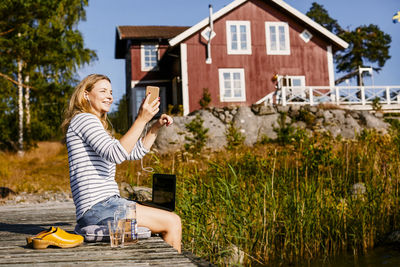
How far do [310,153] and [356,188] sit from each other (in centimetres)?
106

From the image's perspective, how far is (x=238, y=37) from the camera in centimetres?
1936

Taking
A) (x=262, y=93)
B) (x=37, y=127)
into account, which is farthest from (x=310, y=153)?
(x=37, y=127)

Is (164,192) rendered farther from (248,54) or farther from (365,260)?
(248,54)

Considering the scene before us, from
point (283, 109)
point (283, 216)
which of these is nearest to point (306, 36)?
point (283, 109)

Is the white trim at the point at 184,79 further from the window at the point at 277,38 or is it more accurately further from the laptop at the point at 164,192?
the laptop at the point at 164,192

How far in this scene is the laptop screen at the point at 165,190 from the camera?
2758mm

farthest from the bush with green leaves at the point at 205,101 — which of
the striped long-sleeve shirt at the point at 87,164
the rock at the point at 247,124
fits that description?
the striped long-sleeve shirt at the point at 87,164

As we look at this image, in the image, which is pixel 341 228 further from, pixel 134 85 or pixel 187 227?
pixel 134 85

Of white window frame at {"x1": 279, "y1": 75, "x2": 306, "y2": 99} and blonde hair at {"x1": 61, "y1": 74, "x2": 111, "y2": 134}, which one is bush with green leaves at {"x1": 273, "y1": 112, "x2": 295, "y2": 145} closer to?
white window frame at {"x1": 279, "y1": 75, "x2": 306, "y2": 99}

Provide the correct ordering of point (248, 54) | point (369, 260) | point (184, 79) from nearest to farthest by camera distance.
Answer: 1. point (369, 260)
2. point (184, 79)
3. point (248, 54)

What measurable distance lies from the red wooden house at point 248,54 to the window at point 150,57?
4.26 feet

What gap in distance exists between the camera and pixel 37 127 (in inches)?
748

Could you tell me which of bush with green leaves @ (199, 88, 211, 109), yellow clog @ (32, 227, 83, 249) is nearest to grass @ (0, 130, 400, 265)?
yellow clog @ (32, 227, 83, 249)

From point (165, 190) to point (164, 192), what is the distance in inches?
1.0
